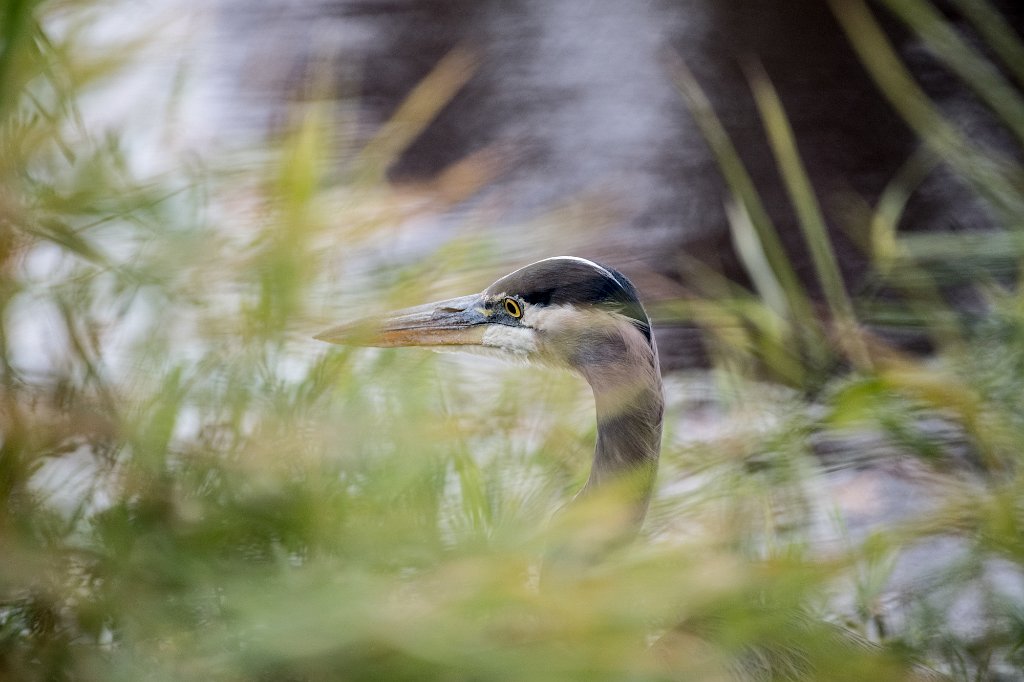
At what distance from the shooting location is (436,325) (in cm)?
151

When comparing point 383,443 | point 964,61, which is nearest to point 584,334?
point 383,443

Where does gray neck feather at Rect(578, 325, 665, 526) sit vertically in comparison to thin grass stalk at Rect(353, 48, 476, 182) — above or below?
above

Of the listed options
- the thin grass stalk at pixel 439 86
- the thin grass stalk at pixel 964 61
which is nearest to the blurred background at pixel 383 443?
the thin grass stalk at pixel 964 61

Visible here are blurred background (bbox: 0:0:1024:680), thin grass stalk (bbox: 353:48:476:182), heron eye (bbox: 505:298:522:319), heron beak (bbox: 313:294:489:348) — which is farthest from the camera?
thin grass stalk (bbox: 353:48:476:182)

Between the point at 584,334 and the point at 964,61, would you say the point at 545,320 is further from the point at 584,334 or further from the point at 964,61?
the point at 964,61

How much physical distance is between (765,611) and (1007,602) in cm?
79

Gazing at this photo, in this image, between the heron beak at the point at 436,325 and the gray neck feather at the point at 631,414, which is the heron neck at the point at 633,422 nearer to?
the gray neck feather at the point at 631,414

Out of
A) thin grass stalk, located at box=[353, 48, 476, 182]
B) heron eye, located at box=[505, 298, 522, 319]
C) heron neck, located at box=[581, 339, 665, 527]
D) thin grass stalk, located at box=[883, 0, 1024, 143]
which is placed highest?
thin grass stalk, located at box=[883, 0, 1024, 143]

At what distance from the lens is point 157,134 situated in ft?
7.29

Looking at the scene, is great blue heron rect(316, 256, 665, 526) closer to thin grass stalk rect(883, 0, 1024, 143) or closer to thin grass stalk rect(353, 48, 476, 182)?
thin grass stalk rect(883, 0, 1024, 143)

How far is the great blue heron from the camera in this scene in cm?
144

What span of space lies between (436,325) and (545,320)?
14 cm

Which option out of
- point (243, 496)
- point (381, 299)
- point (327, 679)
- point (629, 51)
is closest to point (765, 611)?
point (327, 679)

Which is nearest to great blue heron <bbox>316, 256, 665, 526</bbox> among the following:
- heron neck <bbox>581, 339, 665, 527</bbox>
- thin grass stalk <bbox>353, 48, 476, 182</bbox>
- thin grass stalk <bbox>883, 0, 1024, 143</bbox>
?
heron neck <bbox>581, 339, 665, 527</bbox>
